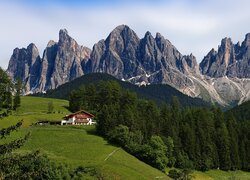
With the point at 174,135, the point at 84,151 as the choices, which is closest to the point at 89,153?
the point at 84,151

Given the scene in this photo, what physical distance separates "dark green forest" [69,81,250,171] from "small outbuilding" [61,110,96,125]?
14630mm

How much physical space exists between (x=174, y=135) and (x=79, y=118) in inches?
1429

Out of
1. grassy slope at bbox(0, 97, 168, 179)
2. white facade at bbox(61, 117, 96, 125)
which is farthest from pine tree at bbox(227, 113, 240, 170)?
white facade at bbox(61, 117, 96, 125)

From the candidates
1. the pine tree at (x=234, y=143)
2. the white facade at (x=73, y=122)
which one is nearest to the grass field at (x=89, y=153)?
the pine tree at (x=234, y=143)

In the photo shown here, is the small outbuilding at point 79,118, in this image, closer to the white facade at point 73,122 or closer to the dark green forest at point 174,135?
the white facade at point 73,122

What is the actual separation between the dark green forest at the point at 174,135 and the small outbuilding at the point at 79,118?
14630 mm

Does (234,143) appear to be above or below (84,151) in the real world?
above

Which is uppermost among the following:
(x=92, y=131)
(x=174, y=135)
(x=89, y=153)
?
(x=92, y=131)

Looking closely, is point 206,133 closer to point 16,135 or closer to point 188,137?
point 188,137

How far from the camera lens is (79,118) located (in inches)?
5448

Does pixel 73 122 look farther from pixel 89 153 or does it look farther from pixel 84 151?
pixel 89 153

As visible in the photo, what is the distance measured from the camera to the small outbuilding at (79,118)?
13600 cm

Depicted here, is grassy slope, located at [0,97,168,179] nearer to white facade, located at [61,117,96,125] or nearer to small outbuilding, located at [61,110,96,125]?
white facade, located at [61,117,96,125]

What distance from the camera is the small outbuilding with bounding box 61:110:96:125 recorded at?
13600cm
